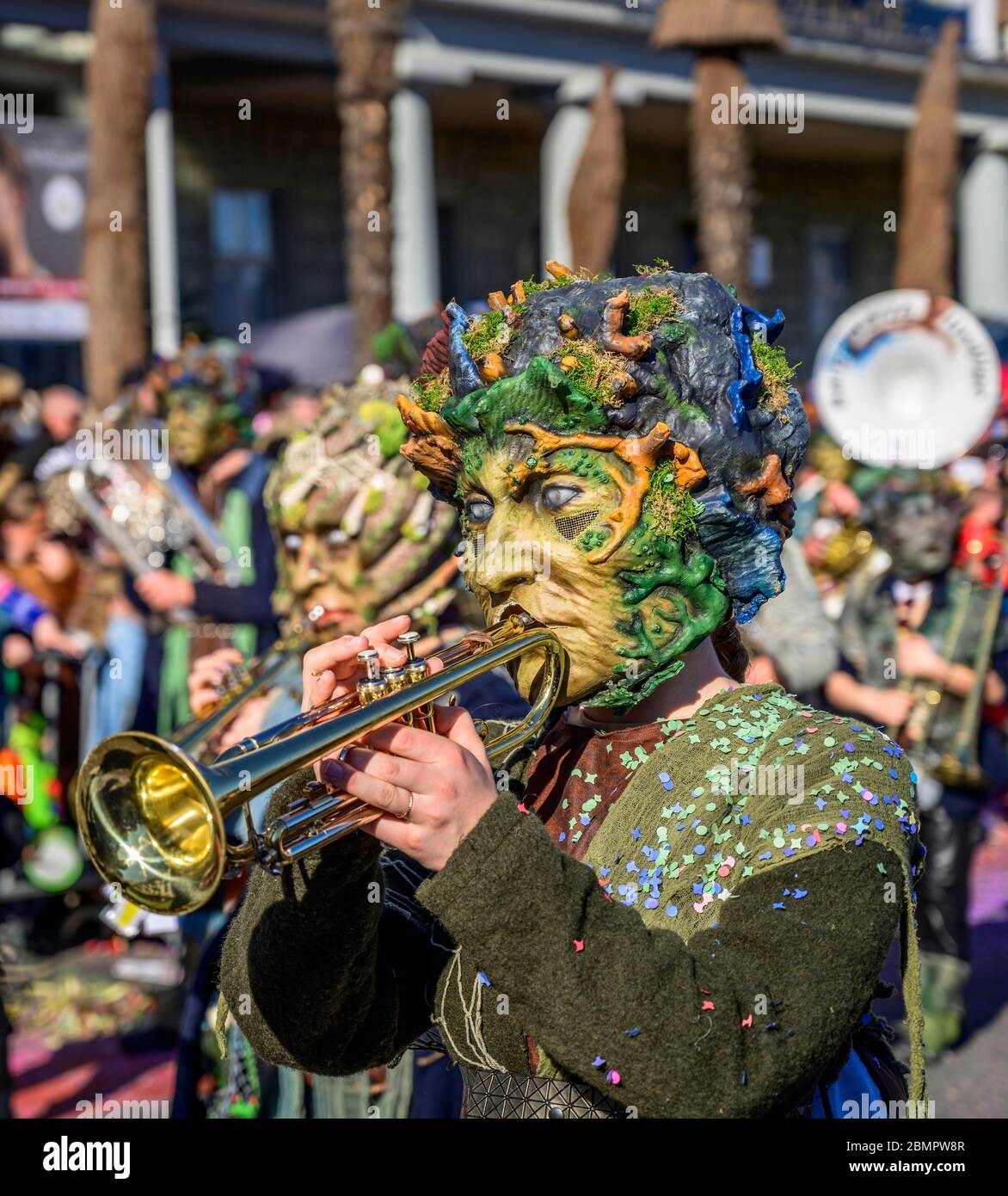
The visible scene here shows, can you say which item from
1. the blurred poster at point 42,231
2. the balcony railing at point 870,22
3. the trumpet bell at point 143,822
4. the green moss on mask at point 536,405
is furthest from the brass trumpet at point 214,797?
the balcony railing at point 870,22

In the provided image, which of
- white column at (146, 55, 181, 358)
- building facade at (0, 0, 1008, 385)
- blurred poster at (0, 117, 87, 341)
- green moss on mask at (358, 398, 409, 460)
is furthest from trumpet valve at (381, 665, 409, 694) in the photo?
white column at (146, 55, 181, 358)

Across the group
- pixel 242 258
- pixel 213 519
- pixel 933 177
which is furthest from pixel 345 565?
pixel 933 177

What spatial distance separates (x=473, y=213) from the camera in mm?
19062

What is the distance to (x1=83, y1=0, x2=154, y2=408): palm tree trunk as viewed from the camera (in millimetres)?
11836

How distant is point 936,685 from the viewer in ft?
19.2

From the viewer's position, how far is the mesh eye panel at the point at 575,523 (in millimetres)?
1991

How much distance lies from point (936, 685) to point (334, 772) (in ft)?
15.1

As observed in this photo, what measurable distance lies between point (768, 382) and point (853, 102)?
17.9 metres

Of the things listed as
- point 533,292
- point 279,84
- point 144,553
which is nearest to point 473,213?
point 279,84

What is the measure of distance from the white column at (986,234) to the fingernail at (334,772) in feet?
64.8

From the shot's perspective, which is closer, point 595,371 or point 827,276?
point 595,371

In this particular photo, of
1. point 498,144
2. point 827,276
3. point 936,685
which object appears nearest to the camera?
point 936,685

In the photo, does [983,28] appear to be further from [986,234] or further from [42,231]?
[42,231]

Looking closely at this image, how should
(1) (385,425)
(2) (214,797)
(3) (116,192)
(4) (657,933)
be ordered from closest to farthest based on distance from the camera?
1. (2) (214,797)
2. (4) (657,933)
3. (1) (385,425)
4. (3) (116,192)
